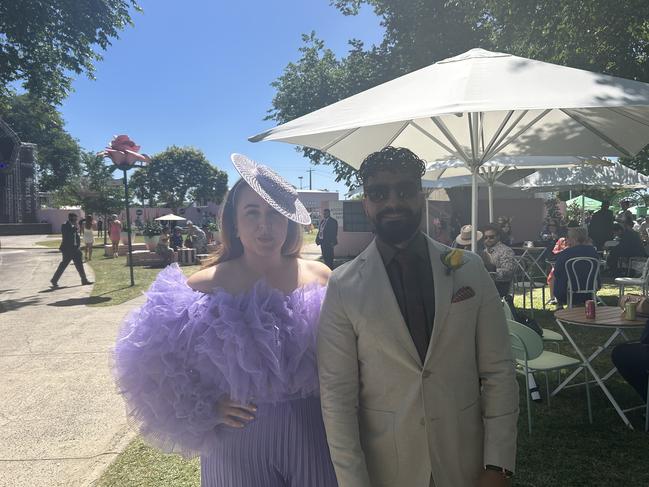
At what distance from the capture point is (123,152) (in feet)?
38.7

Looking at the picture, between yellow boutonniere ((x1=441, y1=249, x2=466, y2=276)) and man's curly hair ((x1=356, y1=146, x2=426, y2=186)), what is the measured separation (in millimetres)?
303

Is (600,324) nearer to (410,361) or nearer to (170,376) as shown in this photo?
(410,361)

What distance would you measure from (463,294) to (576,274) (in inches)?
226

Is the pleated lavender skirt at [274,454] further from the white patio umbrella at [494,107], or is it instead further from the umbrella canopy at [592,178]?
the umbrella canopy at [592,178]

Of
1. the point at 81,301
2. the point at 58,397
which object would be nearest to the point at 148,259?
the point at 81,301

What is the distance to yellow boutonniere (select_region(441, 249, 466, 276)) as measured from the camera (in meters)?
1.57

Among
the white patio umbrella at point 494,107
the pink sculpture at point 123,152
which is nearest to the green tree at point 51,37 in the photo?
the pink sculpture at point 123,152

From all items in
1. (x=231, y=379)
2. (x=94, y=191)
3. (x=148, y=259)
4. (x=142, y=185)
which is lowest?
(x=148, y=259)

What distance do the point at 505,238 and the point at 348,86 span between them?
965 centimetres

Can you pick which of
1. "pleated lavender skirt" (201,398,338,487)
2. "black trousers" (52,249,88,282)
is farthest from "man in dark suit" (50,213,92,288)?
"pleated lavender skirt" (201,398,338,487)

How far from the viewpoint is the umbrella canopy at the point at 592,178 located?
1021 cm

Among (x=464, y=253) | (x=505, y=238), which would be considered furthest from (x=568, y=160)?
(x=464, y=253)

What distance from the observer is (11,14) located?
10516 mm

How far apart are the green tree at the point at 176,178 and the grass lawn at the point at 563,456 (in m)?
61.4
